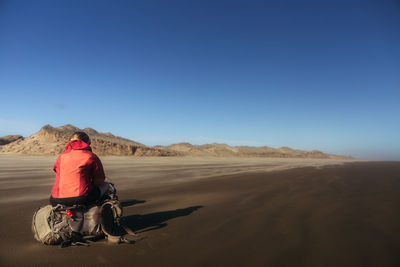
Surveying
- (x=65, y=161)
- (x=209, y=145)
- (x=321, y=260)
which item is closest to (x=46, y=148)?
(x=65, y=161)

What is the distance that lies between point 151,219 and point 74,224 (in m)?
1.62

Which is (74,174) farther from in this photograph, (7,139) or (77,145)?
(7,139)

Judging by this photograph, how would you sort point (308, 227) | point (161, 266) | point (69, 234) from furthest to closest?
point (308, 227)
point (69, 234)
point (161, 266)

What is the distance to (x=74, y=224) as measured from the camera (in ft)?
10.5

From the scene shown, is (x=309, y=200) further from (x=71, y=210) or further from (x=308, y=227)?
(x=71, y=210)

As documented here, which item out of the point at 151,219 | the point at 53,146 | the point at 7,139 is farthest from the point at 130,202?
the point at 7,139

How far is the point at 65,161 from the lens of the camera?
3.24 meters

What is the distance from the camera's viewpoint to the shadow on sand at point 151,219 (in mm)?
3986

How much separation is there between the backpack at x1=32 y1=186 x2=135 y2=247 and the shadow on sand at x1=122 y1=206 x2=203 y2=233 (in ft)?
2.12

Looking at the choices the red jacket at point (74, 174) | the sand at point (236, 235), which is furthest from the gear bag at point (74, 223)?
the red jacket at point (74, 174)

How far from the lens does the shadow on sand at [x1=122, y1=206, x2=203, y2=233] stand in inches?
157

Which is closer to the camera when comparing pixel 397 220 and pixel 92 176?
pixel 92 176

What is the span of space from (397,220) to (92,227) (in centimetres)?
580

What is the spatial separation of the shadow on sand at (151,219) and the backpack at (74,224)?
645 millimetres
